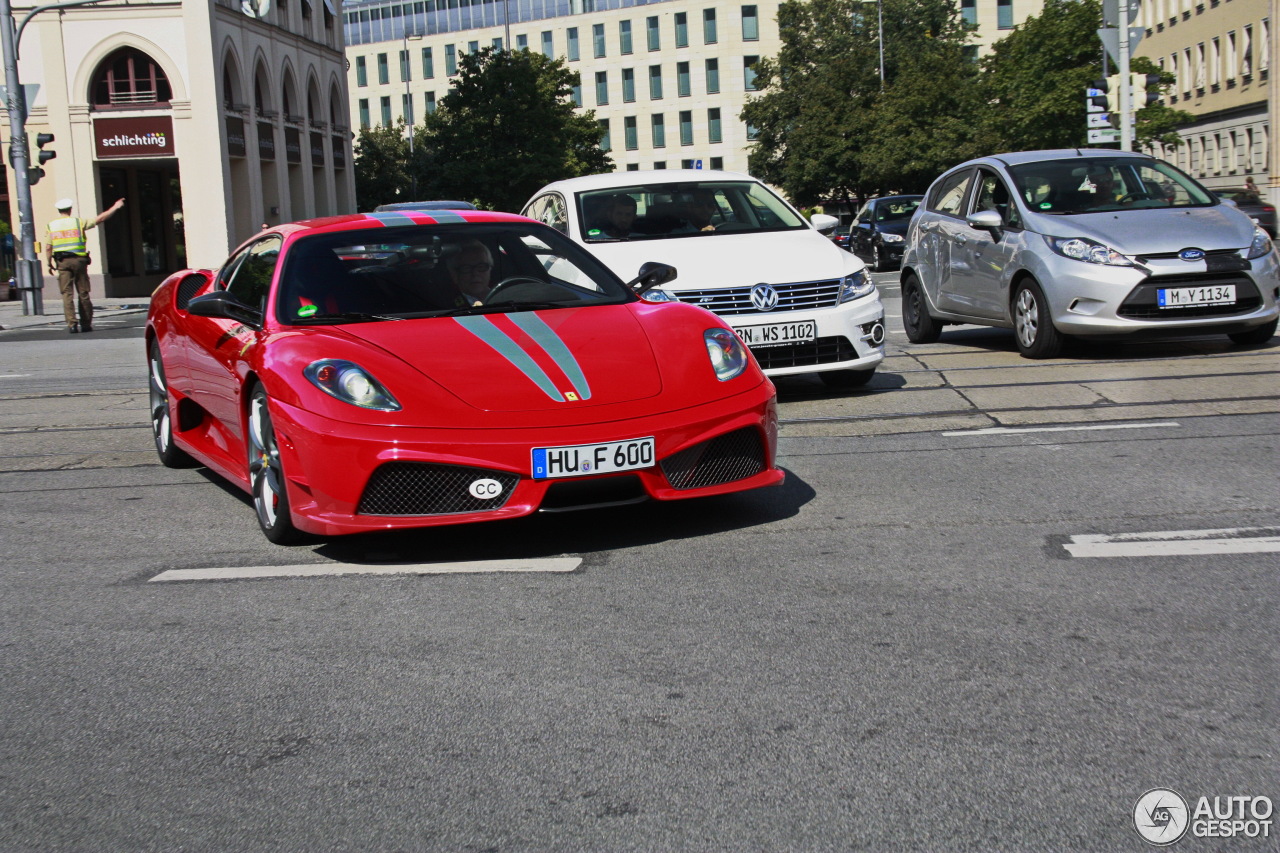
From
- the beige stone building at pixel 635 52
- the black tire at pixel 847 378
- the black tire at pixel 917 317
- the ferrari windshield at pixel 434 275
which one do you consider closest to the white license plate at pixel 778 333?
the black tire at pixel 847 378

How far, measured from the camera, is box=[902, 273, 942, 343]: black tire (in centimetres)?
1341

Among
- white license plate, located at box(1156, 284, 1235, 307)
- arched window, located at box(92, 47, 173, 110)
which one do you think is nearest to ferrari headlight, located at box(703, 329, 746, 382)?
white license plate, located at box(1156, 284, 1235, 307)

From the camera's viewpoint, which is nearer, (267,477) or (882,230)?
(267,477)

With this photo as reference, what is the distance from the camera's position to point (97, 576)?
5.42 meters

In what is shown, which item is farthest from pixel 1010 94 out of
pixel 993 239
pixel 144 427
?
pixel 144 427

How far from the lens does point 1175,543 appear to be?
17.2 feet

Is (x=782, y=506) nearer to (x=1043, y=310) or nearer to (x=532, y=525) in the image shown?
(x=532, y=525)

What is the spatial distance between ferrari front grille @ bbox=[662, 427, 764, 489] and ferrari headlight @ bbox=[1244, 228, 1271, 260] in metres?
6.49

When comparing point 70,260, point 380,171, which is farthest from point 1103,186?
point 380,171

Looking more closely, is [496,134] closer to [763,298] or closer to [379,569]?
[763,298]

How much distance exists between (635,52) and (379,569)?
106 meters

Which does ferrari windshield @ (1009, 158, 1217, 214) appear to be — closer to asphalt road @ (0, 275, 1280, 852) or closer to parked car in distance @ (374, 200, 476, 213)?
parked car in distance @ (374, 200, 476, 213)

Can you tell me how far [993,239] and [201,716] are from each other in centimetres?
933

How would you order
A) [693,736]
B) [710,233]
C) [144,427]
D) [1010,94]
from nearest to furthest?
[693,736], [144,427], [710,233], [1010,94]
